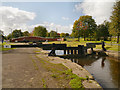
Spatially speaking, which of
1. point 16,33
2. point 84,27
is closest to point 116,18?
point 84,27

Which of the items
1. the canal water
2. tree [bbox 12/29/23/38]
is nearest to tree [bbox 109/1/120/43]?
the canal water

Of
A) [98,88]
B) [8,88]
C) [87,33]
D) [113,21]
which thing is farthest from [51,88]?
[87,33]

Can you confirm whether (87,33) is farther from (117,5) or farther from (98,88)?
(98,88)

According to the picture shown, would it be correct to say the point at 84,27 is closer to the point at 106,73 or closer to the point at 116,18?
the point at 116,18

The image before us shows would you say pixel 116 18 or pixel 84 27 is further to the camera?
pixel 84 27

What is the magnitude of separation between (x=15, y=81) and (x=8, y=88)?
0.72m

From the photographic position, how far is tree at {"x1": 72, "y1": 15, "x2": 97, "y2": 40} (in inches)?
2064

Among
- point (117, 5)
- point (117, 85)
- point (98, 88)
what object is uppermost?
point (117, 5)

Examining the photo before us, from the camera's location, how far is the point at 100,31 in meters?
53.3

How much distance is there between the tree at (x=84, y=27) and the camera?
172 feet

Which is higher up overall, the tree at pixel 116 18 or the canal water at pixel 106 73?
the tree at pixel 116 18

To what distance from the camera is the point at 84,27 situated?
5316 centimetres

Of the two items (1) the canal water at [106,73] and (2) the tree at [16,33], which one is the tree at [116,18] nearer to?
(1) the canal water at [106,73]

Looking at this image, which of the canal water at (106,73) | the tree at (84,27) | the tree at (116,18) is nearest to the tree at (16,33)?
the tree at (84,27)
